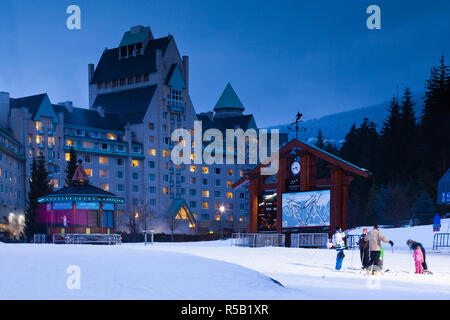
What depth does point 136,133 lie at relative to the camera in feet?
414

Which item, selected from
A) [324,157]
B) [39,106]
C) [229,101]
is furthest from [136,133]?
[324,157]

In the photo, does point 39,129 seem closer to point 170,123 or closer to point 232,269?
point 170,123

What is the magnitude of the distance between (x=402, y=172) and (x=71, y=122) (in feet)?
178

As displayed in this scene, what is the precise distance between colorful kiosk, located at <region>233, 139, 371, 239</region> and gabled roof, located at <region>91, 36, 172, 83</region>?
75.6 meters

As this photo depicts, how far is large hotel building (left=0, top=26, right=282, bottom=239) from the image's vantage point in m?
112

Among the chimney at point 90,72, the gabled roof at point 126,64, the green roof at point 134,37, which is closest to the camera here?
the gabled roof at point 126,64

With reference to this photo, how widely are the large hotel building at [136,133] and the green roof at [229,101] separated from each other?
9824mm

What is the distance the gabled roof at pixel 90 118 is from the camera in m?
121

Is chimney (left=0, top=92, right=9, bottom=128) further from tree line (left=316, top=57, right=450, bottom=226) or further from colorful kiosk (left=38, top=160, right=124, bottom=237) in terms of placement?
tree line (left=316, top=57, right=450, bottom=226)

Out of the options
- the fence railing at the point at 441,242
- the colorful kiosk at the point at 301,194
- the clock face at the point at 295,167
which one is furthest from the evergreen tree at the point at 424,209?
the clock face at the point at 295,167

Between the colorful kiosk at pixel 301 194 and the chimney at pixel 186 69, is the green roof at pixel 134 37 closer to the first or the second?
the chimney at pixel 186 69

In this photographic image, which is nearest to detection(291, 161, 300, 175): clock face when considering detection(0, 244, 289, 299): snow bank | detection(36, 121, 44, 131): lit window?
detection(0, 244, 289, 299): snow bank
